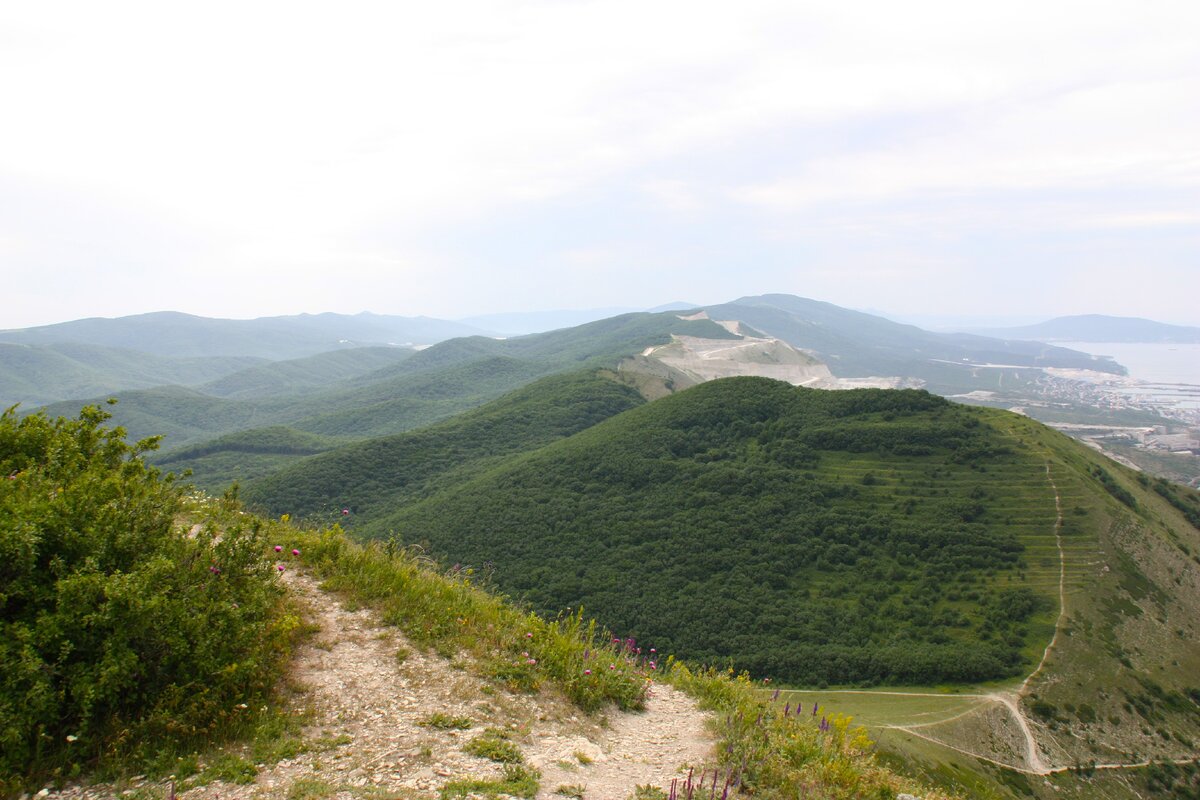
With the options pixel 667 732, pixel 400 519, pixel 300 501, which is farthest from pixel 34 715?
pixel 300 501

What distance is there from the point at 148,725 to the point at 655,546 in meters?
53.7

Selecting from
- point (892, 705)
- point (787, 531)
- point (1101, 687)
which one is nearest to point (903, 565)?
point (787, 531)

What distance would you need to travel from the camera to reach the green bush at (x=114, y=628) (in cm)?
487

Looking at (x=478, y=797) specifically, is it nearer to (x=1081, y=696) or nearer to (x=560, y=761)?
(x=560, y=761)

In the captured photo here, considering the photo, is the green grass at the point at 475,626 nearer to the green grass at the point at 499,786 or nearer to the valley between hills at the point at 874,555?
the valley between hills at the point at 874,555

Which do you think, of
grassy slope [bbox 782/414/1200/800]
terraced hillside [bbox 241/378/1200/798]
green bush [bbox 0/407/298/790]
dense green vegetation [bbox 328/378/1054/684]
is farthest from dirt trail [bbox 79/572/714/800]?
dense green vegetation [bbox 328/378/1054/684]

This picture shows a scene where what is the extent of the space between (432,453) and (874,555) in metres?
62.5

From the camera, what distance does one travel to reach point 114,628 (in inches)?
206

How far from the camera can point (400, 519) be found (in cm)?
6619

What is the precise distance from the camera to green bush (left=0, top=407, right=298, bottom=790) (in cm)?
487

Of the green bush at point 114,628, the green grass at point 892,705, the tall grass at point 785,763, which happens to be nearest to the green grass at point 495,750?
the tall grass at point 785,763

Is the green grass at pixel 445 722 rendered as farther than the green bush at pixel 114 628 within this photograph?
Yes

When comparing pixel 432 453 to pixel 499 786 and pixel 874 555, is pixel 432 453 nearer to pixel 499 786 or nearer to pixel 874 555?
pixel 874 555

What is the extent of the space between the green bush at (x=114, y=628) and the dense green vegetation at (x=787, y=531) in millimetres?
40250
